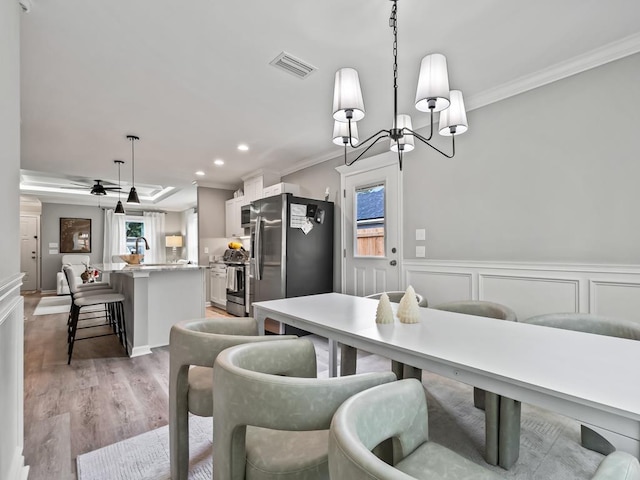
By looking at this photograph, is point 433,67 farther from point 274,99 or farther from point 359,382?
point 274,99

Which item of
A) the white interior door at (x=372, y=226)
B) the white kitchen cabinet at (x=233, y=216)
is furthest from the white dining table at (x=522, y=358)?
the white kitchen cabinet at (x=233, y=216)

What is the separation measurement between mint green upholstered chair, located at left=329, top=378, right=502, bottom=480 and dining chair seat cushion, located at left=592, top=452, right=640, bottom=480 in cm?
26

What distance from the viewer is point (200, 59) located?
7.38ft

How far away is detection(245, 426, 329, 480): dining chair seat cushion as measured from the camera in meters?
0.95

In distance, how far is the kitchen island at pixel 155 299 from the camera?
3371 mm

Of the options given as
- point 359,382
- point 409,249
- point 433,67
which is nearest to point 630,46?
point 433,67

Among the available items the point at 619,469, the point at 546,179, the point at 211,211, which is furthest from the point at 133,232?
the point at 619,469

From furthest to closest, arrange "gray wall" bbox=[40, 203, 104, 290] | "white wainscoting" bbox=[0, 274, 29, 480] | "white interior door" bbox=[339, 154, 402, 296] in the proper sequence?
"gray wall" bbox=[40, 203, 104, 290] → "white interior door" bbox=[339, 154, 402, 296] → "white wainscoting" bbox=[0, 274, 29, 480]

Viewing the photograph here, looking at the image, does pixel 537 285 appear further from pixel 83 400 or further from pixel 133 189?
pixel 133 189

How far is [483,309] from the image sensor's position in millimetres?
2094

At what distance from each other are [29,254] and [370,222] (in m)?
9.24

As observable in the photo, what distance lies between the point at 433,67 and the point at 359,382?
4.67ft

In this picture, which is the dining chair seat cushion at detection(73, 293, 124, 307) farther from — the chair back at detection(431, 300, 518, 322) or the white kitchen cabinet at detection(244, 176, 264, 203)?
the chair back at detection(431, 300, 518, 322)

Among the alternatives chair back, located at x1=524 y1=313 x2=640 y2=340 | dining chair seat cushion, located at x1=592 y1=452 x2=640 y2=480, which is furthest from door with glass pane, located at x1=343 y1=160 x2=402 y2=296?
dining chair seat cushion, located at x1=592 y1=452 x2=640 y2=480
